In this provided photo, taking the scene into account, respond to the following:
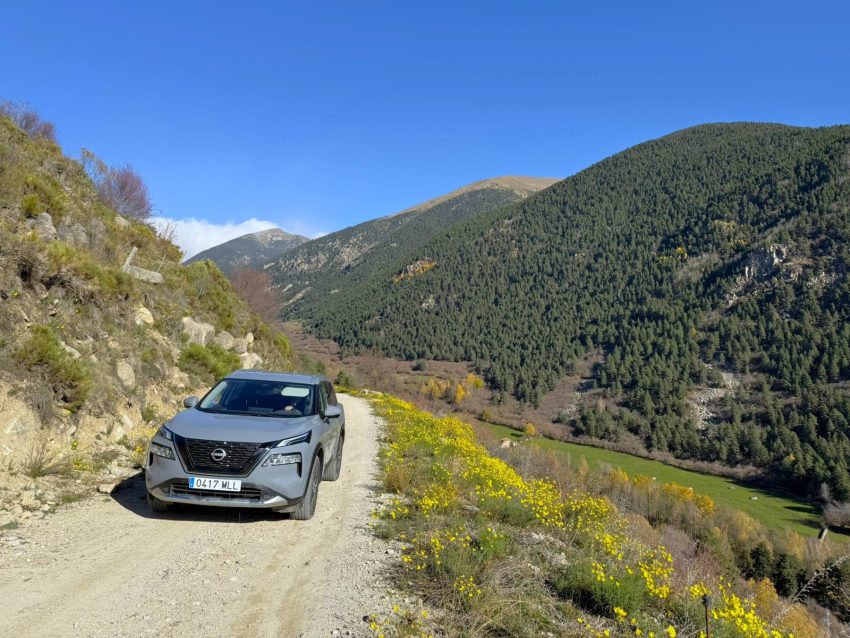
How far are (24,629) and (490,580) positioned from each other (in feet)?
12.0

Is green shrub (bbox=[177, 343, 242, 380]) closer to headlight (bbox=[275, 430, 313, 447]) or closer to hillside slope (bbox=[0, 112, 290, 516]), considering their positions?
hillside slope (bbox=[0, 112, 290, 516])

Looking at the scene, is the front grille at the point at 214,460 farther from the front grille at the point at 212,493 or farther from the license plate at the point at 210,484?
the front grille at the point at 212,493

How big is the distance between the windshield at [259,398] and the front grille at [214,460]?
3.56 ft

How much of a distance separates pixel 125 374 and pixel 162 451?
5464 mm

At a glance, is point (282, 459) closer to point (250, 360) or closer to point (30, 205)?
point (30, 205)

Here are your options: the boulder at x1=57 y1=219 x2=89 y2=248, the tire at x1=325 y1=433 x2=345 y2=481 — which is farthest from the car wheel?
the boulder at x1=57 y1=219 x2=89 y2=248

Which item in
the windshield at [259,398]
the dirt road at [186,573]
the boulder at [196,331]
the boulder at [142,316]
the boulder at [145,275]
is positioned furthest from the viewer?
the boulder at [196,331]

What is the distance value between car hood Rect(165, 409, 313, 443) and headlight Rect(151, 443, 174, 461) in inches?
8.2

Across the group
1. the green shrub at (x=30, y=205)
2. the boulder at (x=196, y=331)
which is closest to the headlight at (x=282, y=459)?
the boulder at (x=196, y=331)

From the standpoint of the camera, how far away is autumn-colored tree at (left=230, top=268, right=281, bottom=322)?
2019 inches

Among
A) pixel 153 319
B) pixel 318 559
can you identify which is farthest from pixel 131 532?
pixel 153 319

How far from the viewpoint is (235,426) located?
578cm

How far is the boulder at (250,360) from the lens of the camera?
61.1 ft

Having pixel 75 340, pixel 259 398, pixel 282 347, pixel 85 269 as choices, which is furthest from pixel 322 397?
pixel 282 347
